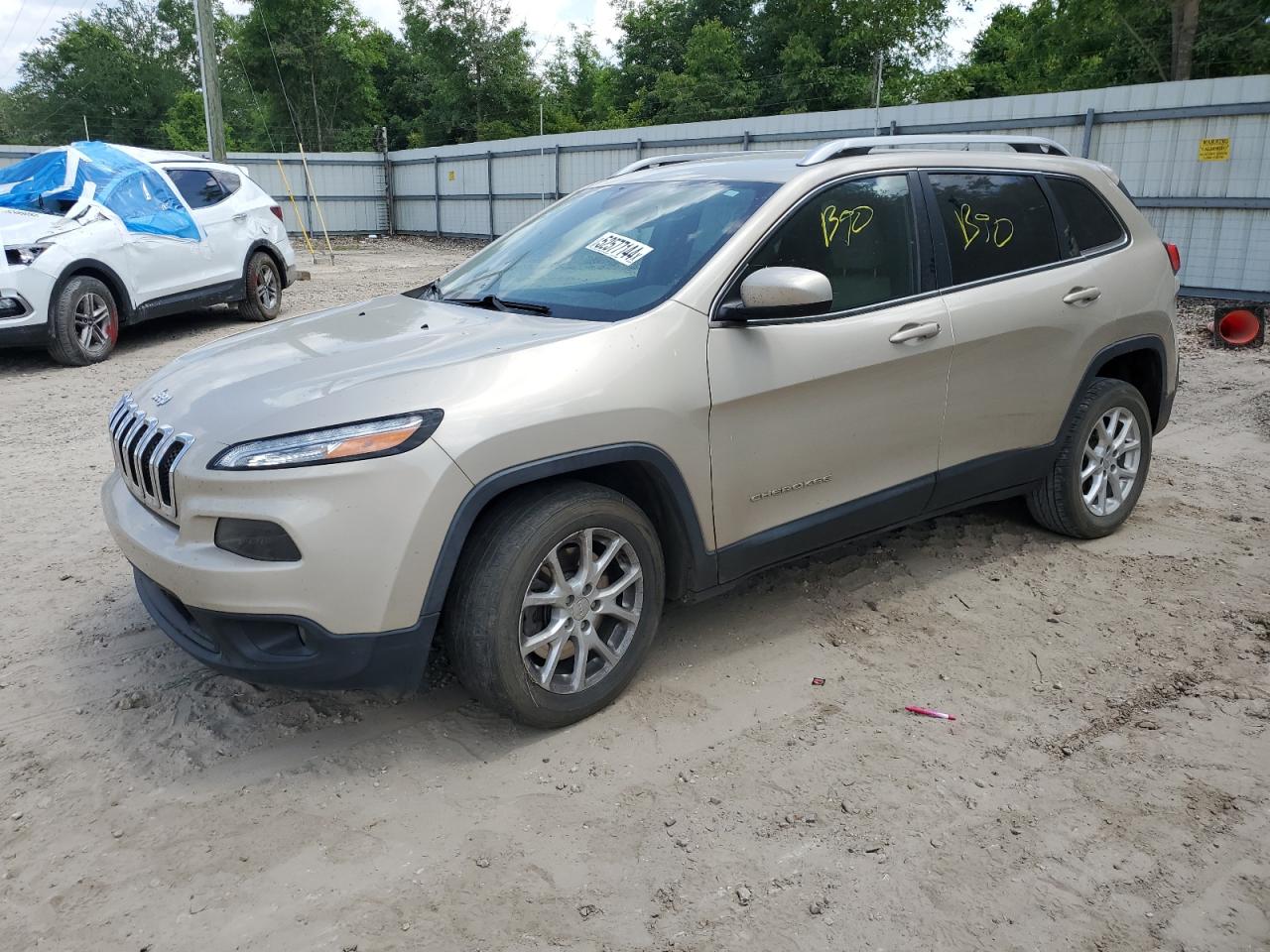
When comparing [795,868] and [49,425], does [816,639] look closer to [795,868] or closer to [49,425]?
[795,868]

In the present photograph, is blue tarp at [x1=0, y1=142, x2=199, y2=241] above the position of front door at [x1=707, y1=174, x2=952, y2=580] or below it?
above

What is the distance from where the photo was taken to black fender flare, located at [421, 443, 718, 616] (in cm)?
289

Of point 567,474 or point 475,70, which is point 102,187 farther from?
point 475,70

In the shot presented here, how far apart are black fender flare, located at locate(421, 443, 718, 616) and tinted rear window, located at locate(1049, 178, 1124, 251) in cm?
243

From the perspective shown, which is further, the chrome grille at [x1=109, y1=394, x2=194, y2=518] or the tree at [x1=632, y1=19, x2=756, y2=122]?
the tree at [x1=632, y1=19, x2=756, y2=122]

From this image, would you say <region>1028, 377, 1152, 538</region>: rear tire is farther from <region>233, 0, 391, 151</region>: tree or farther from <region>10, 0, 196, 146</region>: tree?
<region>10, 0, 196, 146</region>: tree

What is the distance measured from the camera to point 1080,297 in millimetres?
Result: 4422

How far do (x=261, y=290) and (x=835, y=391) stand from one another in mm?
9541

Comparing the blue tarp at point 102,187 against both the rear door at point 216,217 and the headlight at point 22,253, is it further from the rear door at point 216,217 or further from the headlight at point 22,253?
the headlight at point 22,253

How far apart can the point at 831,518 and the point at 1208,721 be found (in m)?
1.37

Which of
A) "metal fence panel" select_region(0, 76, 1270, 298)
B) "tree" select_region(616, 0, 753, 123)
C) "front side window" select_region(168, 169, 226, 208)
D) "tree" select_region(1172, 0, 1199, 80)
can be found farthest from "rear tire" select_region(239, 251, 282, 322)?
"tree" select_region(616, 0, 753, 123)

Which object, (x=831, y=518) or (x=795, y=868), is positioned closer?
(x=795, y=868)

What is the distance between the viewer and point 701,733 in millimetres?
3271

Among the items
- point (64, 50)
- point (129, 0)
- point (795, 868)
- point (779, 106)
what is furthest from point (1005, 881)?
point (129, 0)
